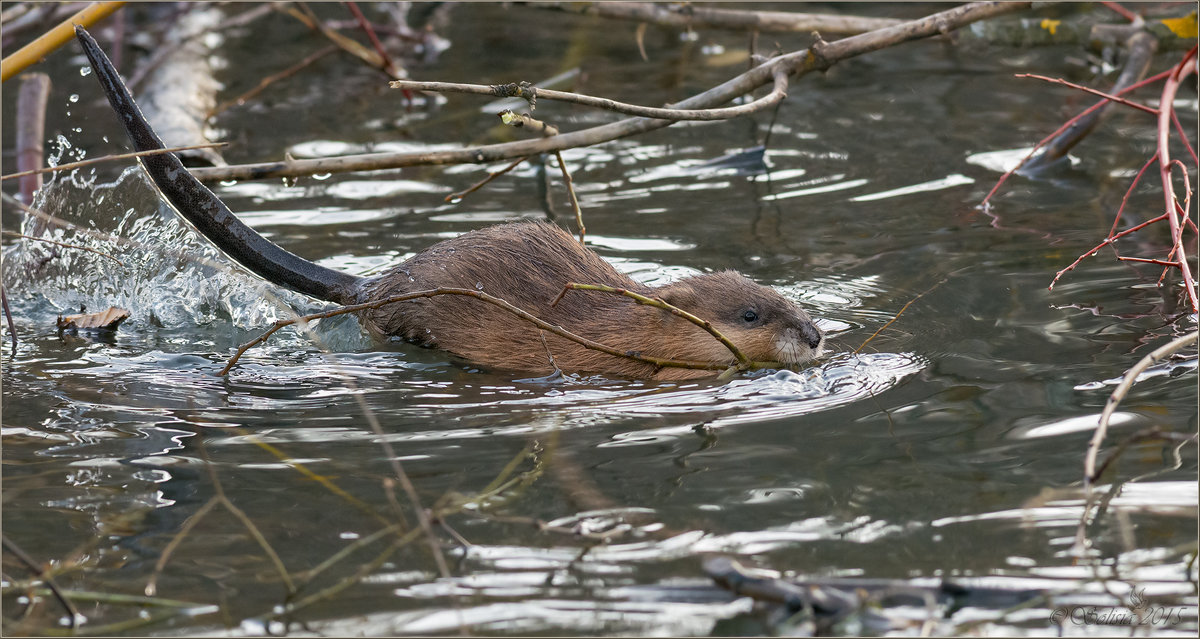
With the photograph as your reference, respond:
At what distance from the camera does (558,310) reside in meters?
4.33

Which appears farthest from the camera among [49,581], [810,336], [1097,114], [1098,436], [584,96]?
[1097,114]

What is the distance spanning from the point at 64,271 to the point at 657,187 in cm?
276

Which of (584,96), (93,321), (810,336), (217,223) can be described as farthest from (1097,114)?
(93,321)

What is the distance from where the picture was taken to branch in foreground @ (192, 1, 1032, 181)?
4.43 metres

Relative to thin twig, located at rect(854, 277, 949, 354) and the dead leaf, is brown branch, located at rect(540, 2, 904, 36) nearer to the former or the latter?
thin twig, located at rect(854, 277, 949, 354)

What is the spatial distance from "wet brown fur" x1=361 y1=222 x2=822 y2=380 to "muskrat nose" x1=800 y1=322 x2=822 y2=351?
0.24 ft

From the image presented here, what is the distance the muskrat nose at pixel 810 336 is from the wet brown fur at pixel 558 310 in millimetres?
74

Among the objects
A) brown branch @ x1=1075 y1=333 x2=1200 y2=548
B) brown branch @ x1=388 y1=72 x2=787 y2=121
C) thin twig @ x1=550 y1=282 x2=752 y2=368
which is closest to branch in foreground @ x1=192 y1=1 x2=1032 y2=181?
brown branch @ x1=388 y1=72 x2=787 y2=121

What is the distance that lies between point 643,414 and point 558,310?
814 mm

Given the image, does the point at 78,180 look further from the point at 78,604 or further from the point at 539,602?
the point at 539,602

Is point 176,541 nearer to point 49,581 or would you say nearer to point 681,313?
point 49,581

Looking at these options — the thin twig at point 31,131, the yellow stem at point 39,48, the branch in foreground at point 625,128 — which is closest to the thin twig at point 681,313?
the branch in foreground at point 625,128

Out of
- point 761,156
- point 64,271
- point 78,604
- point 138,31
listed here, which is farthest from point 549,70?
point 78,604

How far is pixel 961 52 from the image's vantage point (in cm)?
831
